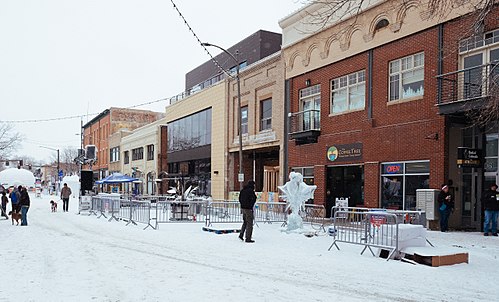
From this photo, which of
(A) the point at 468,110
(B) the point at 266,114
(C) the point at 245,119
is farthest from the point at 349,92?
(C) the point at 245,119

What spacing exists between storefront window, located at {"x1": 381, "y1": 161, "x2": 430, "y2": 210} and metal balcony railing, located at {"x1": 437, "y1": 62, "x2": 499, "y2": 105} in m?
2.57

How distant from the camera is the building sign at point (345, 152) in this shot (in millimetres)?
20906

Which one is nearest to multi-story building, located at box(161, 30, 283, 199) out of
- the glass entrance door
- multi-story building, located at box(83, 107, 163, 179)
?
the glass entrance door

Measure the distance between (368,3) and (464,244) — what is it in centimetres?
1141

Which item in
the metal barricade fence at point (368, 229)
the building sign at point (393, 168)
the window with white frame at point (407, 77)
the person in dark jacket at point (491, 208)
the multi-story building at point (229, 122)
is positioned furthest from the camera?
the multi-story building at point (229, 122)

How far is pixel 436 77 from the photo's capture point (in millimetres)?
16406

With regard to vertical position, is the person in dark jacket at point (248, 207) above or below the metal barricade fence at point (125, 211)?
above

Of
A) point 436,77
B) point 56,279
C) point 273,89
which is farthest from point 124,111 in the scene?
point 56,279

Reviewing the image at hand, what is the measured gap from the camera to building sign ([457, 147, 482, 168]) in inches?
633

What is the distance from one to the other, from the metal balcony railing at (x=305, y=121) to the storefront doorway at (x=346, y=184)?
233cm

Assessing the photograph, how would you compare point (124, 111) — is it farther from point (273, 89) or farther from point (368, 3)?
point (368, 3)

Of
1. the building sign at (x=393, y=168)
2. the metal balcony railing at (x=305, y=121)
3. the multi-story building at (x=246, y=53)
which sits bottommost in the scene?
the building sign at (x=393, y=168)

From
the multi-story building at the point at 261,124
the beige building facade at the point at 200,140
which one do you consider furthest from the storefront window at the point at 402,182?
the beige building facade at the point at 200,140

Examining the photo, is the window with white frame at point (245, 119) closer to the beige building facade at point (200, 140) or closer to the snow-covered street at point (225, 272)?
the beige building facade at point (200, 140)
